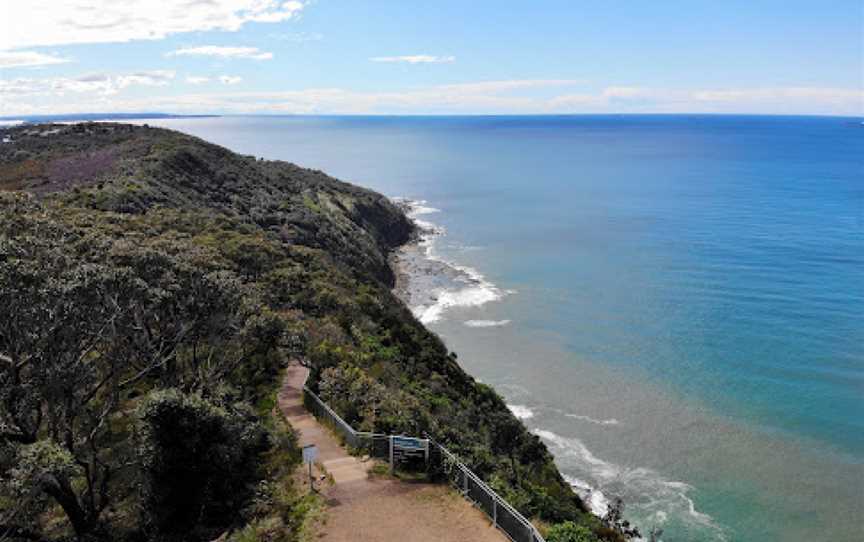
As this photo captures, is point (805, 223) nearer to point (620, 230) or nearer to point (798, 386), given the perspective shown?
point (620, 230)

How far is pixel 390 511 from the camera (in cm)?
1720

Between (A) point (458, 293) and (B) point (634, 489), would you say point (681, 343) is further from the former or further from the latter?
(A) point (458, 293)

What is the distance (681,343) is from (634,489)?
21459 millimetres

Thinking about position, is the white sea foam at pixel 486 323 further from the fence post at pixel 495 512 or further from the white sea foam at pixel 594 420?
the fence post at pixel 495 512

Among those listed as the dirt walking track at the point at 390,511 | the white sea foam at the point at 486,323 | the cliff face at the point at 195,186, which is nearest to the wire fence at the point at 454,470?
the dirt walking track at the point at 390,511

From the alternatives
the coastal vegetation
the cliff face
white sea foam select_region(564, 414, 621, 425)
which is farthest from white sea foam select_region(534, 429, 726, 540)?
the cliff face

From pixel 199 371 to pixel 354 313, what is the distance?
686 inches

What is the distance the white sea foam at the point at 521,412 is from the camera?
42375 millimetres

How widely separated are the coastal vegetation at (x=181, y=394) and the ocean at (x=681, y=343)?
790cm

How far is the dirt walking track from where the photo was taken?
52.7 feet

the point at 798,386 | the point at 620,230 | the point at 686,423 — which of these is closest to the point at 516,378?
the point at 686,423

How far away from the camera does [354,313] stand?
39.8m

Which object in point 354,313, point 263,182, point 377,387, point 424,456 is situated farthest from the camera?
point 263,182

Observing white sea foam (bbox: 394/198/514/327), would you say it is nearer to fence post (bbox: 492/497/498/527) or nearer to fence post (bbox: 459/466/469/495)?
fence post (bbox: 459/466/469/495)
